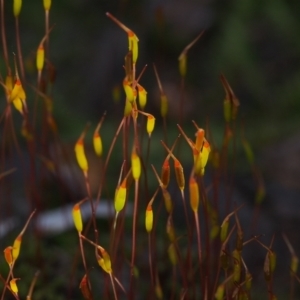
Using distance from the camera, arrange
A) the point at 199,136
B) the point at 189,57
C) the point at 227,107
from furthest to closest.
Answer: the point at 189,57 < the point at 227,107 < the point at 199,136

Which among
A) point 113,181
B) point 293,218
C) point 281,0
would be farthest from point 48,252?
point 281,0

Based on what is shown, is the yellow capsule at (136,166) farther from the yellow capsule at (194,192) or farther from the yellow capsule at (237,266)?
the yellow capsule at (237,266)

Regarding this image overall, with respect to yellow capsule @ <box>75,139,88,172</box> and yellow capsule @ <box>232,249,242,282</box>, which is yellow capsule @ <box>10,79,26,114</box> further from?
yellow capsule @ <box>232,249,242,282</box>

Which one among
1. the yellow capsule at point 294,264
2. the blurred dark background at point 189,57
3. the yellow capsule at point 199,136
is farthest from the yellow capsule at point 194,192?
the blurred dark background at point 189,57

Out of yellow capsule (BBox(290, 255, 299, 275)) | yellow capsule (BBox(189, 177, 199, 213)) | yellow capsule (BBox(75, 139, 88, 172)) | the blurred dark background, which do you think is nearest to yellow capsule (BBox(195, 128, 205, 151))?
yellow capsule (BBox(189, 177, 199, 213))

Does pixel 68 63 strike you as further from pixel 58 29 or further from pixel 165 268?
pixel 165 268

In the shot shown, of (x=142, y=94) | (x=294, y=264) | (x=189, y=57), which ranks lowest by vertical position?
(x=189, y=57)

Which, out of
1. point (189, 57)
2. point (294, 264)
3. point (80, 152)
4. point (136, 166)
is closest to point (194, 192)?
point (136, 166)

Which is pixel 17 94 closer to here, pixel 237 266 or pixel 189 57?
pixel 237 266

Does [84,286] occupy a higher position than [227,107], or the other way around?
[227,107]
